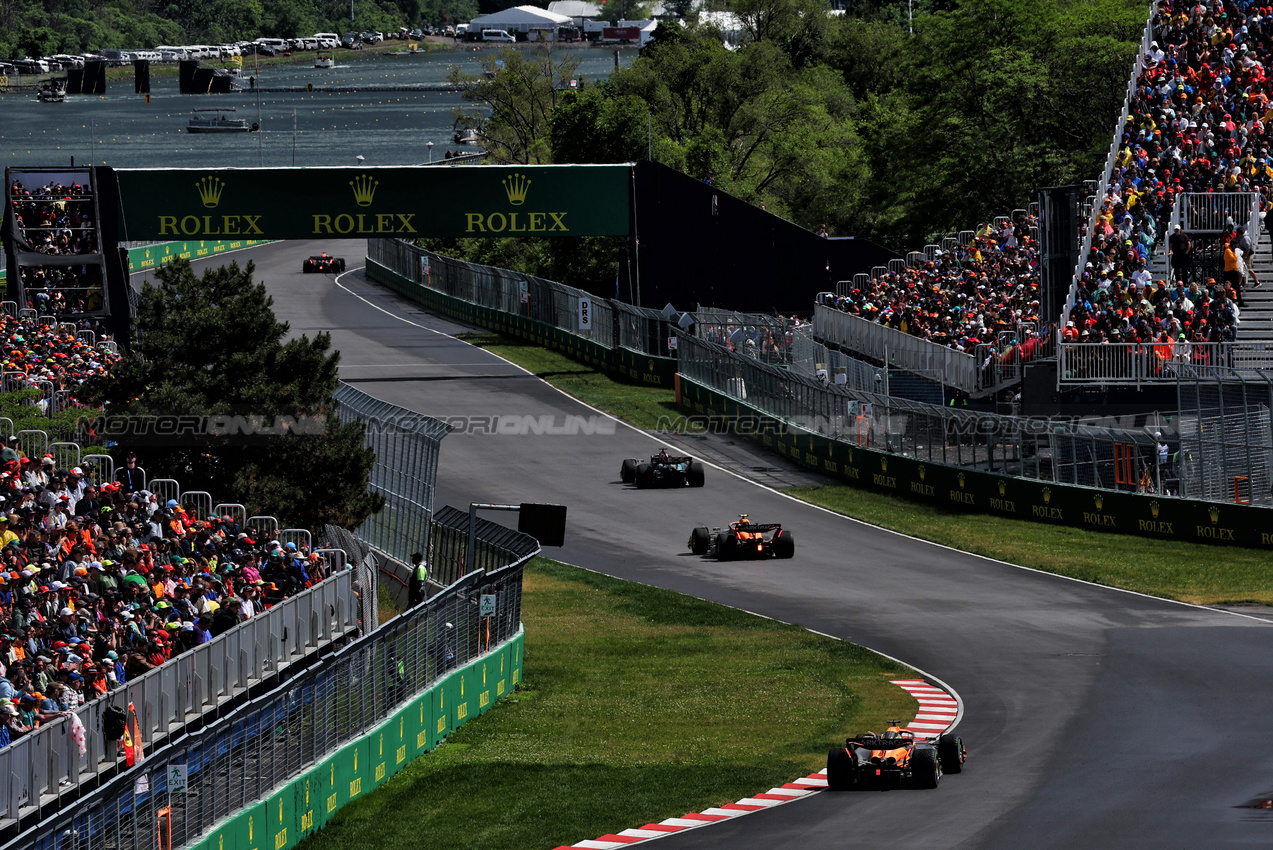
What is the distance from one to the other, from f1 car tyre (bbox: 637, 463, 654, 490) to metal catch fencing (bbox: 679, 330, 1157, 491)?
4908 millimetres

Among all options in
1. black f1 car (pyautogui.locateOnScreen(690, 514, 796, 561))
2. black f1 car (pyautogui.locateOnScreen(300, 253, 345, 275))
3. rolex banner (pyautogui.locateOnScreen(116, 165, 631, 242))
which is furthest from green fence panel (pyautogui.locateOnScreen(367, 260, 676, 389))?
black f1 car (pyautogui.locateOnScreen(690, 514, 796, 561))

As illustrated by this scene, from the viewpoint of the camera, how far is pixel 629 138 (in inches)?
2987

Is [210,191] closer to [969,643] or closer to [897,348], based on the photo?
[897,348]

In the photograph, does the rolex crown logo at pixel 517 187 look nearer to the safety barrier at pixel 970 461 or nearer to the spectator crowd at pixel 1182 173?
the safety barrier at pixel 970 461

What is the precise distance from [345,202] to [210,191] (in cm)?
405

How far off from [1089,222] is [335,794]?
31.1 metres

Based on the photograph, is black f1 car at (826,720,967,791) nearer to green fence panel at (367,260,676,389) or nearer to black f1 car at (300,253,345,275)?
green fence panel at (367,260,676,389)

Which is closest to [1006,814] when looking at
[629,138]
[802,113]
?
[629,138]

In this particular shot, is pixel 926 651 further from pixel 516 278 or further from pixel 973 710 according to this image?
pixel 516 278

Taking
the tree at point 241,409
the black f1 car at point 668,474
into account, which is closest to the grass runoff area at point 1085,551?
the black f1 car at point 668,474

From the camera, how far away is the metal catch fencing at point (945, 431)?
125ft

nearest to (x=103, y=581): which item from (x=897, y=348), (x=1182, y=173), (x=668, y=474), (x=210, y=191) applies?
(x=668, y=474)

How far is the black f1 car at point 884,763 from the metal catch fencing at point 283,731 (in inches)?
218

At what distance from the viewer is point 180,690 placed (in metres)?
21.5
